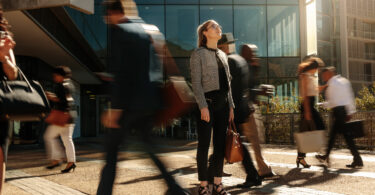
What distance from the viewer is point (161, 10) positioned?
20.6 metres

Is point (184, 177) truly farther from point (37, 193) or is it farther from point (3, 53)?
point (3, 53)

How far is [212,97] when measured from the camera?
3787 mm

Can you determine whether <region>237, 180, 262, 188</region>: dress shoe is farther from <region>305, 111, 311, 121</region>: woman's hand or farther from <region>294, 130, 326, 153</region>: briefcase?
<region>305, 111, 311, 121</region>: woman's hand

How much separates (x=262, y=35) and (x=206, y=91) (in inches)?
696

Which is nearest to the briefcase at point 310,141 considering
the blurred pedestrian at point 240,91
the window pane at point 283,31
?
the blurred pedestrian at point 240,91

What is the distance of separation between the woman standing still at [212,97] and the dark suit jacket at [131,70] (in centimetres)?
74

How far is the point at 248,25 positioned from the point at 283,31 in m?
1.95

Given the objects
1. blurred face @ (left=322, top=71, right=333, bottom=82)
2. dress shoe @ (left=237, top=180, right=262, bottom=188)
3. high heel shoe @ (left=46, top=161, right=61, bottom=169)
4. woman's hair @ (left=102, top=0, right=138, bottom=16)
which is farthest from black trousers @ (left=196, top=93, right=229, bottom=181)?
high heel shoe @ (left=46, top=161, right=61, bottom=169)

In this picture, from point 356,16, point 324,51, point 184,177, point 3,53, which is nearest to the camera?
point 3,53

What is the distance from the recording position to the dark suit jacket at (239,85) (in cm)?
443

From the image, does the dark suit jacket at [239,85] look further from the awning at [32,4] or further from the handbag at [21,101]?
the awning at [32,4]

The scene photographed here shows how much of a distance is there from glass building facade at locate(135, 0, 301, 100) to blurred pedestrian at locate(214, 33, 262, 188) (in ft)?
51.5

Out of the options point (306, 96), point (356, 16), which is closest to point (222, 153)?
point (306, 96)

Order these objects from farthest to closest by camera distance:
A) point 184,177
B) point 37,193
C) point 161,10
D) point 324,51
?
point 324,51, point 161,10, point 184,177, point 37,193
